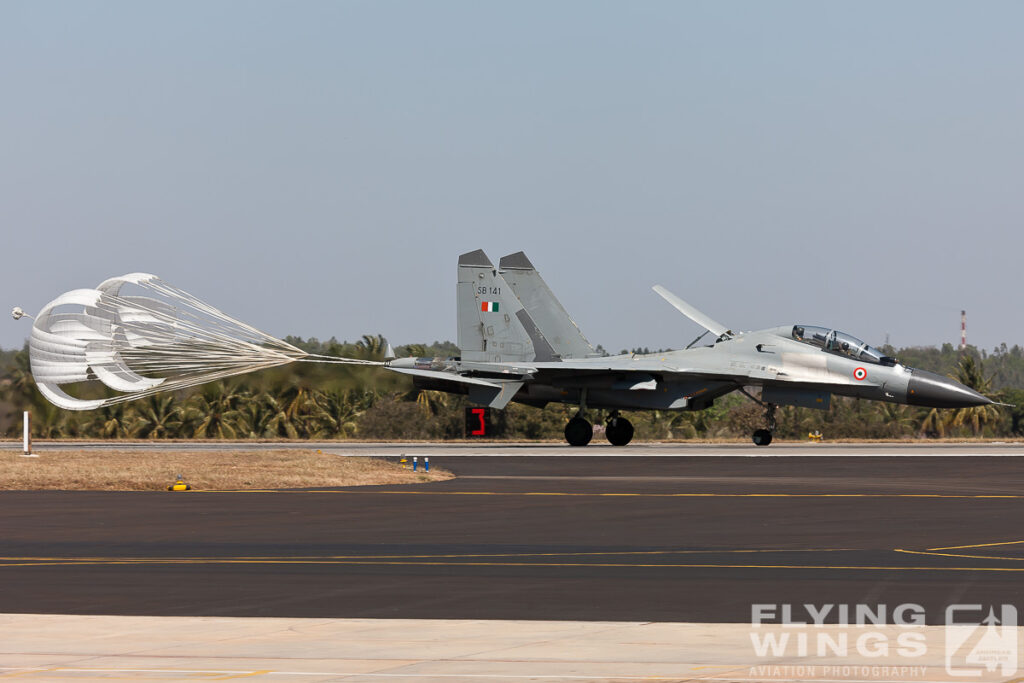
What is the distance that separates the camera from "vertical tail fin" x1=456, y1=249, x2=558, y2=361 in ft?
131

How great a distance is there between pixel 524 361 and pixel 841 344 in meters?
9.04

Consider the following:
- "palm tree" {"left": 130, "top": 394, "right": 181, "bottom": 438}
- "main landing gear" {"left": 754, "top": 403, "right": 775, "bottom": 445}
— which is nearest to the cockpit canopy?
"main landing gear" {"left": 754, "top": 403, "right": 775, "bottom": 445}

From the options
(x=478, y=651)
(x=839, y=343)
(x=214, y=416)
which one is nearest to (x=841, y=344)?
(x=839, y=343)

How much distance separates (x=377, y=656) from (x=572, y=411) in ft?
175

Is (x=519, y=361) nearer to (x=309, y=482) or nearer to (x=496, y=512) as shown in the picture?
(x=309, y=482)

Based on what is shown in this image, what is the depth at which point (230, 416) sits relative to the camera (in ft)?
179

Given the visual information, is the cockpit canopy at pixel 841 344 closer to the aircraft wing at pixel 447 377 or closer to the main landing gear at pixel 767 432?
the main landing gear at pixel 767 432

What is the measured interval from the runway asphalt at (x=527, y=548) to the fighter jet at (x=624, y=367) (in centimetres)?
1125

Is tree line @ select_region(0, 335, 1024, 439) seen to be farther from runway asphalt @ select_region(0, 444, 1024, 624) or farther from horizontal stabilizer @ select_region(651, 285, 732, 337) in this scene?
runway asphalt @ select_region(0, 444, 1024, 624)

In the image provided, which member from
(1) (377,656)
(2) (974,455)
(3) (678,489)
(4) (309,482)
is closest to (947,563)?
(1) (377,656)

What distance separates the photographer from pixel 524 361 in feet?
131

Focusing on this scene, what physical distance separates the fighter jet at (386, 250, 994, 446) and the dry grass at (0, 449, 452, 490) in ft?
37.5

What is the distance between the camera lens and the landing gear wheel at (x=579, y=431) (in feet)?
130

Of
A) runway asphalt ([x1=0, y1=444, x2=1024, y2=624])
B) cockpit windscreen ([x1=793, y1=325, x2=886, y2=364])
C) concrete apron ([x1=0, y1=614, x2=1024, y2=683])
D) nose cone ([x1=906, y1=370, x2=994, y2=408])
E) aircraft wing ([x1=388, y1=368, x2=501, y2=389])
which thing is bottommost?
runway asphalt ([x1=0, y1=444, x2=1024, y2=624])
